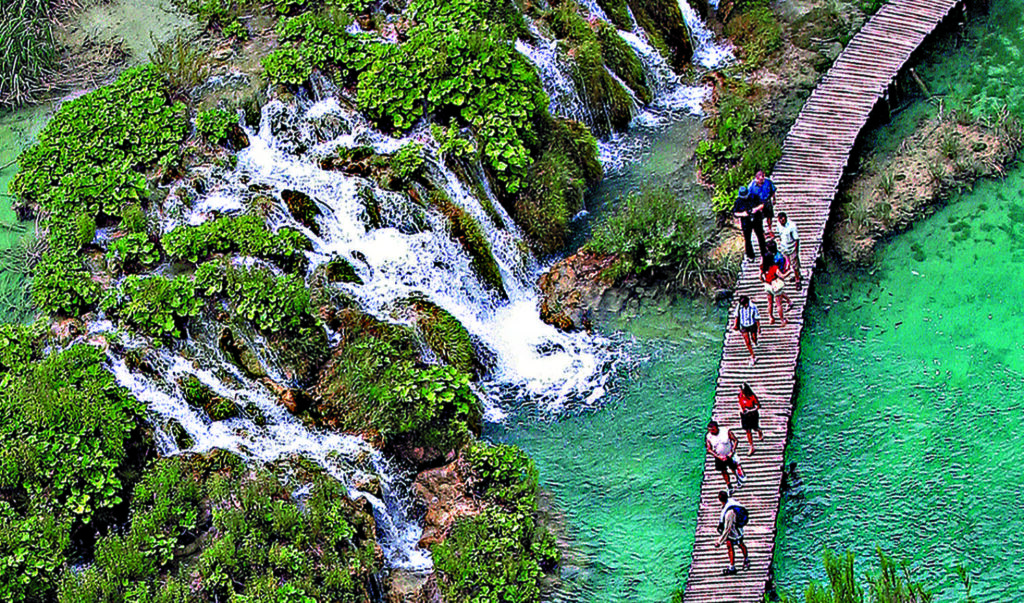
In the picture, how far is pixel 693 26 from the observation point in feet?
65.9

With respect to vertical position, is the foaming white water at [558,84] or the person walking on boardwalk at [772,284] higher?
the foaming white water at [558,84]

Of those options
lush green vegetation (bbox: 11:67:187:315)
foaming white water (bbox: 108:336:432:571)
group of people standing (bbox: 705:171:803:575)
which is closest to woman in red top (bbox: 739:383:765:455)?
group of people standing (bbox: 705:171:803:575)

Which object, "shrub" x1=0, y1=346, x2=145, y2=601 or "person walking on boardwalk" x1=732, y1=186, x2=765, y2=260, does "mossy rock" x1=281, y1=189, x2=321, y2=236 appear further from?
"person walking on boardwalk" x1=732, y1=186, x2=765, y2=260

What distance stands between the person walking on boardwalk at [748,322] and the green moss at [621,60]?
495 centimetres

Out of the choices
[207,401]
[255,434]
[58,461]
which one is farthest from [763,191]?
[58,461]

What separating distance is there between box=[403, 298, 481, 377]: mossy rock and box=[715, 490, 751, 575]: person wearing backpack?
141 inches

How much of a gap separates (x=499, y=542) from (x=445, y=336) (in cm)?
282

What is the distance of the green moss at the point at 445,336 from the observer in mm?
15367

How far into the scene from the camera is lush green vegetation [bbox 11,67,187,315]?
1533cm

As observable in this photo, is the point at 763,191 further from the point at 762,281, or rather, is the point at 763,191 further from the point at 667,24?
the point at 667,24

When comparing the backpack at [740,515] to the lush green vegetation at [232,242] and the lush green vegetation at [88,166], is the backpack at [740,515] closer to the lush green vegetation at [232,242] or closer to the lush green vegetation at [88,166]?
the lush green vegetation at [232,242]

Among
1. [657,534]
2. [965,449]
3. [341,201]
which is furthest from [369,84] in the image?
A: [965,449]

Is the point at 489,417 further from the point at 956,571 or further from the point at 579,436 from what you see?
the point at 956,571

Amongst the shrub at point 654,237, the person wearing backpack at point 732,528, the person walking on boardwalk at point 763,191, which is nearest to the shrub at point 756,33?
the shrub at point 654,237
